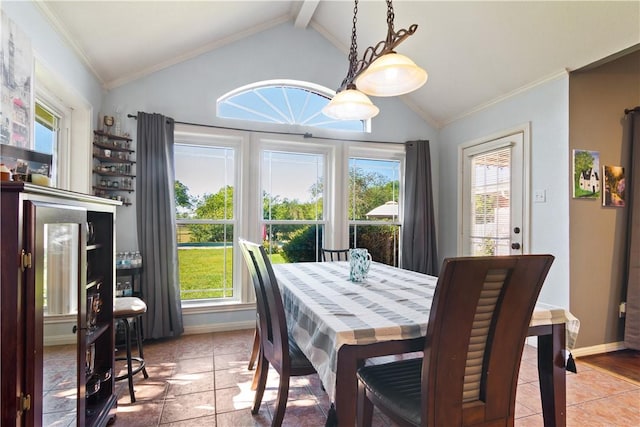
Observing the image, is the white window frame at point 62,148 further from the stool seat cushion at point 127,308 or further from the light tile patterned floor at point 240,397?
the light tile patterned floor at point 240,397

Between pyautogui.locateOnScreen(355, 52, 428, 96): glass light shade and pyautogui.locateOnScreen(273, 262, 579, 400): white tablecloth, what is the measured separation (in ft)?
3.83

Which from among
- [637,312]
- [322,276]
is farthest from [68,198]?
[637,312]

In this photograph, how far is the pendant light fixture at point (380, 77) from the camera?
1.70 metres

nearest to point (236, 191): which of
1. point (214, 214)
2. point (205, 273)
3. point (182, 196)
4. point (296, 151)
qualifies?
point (214, 214)

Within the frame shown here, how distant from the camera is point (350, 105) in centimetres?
212

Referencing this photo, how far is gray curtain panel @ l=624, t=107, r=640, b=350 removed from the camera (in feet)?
9.29

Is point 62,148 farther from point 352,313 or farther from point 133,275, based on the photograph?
point 352,313

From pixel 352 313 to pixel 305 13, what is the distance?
3.28m

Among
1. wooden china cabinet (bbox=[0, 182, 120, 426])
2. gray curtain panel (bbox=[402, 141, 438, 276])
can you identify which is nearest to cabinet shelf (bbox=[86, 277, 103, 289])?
wooden china cabinet (bbox=[0, 182, 120, 426])

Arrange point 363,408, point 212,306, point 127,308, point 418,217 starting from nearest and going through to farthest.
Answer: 1. point 363,408
2. point 127,308
3. point 212,306
4. point 418,217

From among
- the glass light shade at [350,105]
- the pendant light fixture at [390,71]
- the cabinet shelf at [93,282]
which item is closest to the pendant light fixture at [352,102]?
the glass light shade at [350,105]

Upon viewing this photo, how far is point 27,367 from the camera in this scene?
100 cm

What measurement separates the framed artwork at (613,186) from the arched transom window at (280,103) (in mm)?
2482

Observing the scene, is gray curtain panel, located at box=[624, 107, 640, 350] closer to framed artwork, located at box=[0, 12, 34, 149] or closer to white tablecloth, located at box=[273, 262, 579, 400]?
white tablecloth, located at box=[273, 262, 579, 400]
